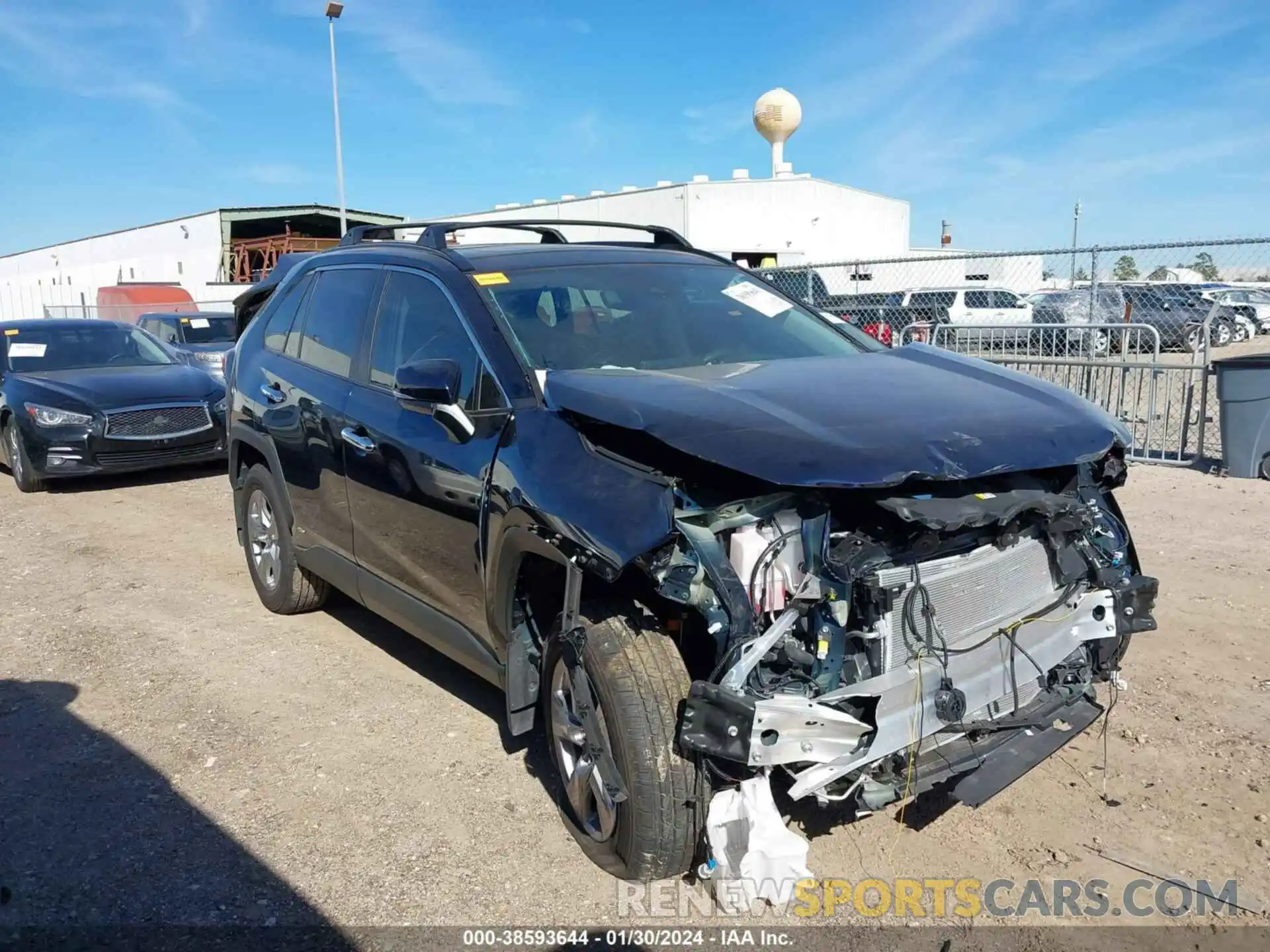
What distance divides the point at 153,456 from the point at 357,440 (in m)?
6.27

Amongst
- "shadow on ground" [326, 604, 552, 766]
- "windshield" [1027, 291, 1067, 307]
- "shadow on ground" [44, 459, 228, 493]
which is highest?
"windshield" [1027, 291, 1067, 307]

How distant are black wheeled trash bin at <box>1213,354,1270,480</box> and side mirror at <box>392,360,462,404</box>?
291 inches

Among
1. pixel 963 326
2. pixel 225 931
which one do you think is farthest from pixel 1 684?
pixel 963 326

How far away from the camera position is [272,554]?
5609mm

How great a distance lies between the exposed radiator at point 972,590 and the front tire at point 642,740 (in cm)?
61

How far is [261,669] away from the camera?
495 cm

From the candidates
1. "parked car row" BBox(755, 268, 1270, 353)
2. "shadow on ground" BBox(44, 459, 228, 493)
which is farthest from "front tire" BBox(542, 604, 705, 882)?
"parked car row" BBox(755, 268, 1270, 353)

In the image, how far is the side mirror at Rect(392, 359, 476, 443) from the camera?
3.45 meters

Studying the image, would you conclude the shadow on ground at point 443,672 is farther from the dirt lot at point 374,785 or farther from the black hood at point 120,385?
the black hood at point 120,385

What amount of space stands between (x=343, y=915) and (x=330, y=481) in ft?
6.76

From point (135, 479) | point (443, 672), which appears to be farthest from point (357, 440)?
point (135, 479)

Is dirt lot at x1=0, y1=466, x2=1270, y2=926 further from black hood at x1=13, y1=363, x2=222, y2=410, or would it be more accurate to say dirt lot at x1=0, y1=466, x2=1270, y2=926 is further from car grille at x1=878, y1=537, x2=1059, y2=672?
black hood at x1=13, y1=363, x2=222, y2=410

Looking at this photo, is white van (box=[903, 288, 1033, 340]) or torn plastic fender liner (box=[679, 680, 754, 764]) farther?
white van (box=[903, 288, 1033, 340])

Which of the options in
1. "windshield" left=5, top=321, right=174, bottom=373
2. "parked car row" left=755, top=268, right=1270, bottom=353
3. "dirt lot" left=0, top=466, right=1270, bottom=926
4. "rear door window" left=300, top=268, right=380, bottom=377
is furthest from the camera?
"parked car row" left=755, top=268, right=1270, bottom=353
